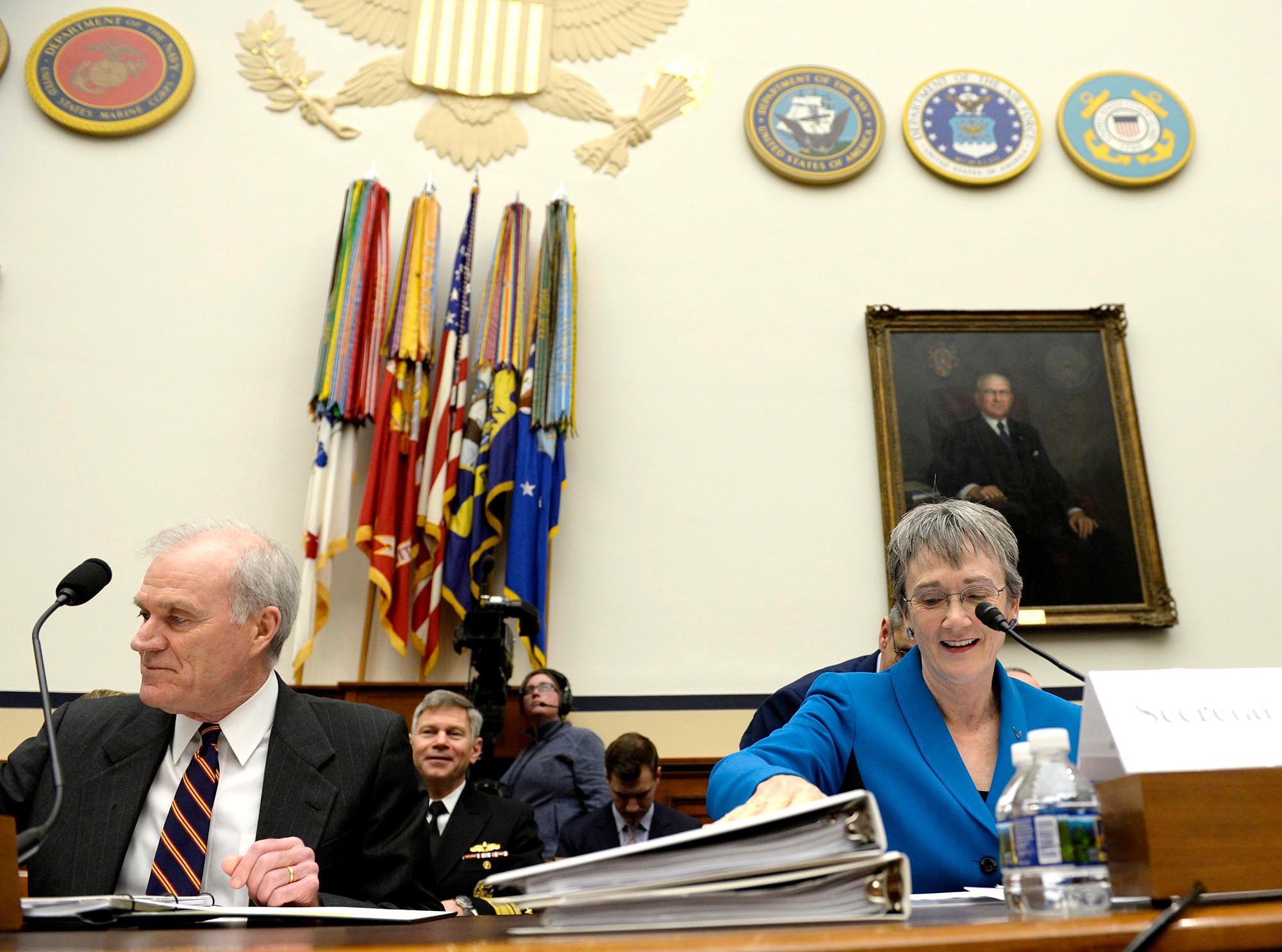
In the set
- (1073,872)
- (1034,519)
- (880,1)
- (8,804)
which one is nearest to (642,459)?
(1034,519)

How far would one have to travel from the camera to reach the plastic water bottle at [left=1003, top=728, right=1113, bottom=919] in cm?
100

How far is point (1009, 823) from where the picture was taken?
1119 millimetres

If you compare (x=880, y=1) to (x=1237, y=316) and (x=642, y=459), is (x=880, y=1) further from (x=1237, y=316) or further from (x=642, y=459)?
(x=642, y=459)

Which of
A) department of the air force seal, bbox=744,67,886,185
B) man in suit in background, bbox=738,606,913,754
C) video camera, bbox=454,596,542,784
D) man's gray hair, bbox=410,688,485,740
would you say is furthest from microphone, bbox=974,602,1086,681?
department of the air force seal, bbox=744,67,886,185

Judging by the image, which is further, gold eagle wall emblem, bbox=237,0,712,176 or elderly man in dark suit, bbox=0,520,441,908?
gold eagle wall emblem, bbox=237,0,712,176

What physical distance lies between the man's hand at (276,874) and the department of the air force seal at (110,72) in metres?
5.55

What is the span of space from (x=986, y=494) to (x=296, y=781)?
4482 mm

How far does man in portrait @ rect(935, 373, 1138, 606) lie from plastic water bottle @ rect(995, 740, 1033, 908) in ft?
14.6

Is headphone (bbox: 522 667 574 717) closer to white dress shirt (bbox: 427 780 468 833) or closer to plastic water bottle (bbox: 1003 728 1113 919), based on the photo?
white dress shirt (bbox: 427 780 468 833)

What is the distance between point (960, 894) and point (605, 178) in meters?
5.29

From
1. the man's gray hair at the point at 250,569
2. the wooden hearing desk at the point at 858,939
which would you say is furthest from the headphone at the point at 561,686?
the wooden hearing desk at the point at 858,939

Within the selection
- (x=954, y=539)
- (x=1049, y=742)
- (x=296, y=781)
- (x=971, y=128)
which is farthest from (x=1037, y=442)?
(x=1049, y=742)

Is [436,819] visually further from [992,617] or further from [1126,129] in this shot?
[1126,129]

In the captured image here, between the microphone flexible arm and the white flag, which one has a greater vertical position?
the white flag
